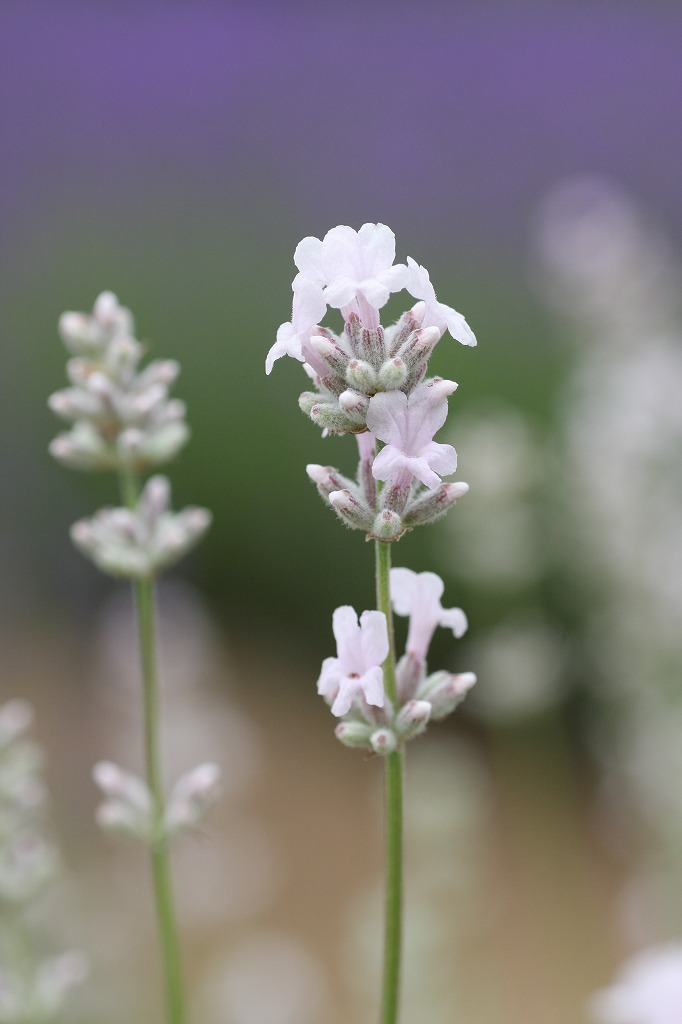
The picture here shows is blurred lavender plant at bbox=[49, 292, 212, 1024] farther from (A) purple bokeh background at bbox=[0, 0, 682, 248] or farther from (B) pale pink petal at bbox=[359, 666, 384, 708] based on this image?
(A) purple bokeh background at bbox=[0, 0, 682, 248]

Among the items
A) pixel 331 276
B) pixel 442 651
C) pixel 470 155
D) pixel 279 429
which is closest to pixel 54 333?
pixel 279 429

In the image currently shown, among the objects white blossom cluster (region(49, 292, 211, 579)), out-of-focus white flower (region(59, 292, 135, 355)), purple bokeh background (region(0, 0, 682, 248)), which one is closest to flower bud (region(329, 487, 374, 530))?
white blossom cluster (region(49, 292, 211, 579))

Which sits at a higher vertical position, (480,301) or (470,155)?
(470,155)

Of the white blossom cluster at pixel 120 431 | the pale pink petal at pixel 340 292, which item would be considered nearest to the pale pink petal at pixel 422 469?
the pale pink petal at pixel 340 292

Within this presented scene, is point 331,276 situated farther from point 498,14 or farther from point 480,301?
point 498,14

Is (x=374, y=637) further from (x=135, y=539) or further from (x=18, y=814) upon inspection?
(x=18, y=814)

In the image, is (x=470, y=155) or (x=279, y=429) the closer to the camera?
(x=279, y=429)

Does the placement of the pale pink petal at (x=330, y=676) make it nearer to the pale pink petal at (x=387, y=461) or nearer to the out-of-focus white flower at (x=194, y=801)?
the pale pink petal at (x=387, y=461)

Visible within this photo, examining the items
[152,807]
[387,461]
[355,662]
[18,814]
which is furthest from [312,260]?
[18,814]
